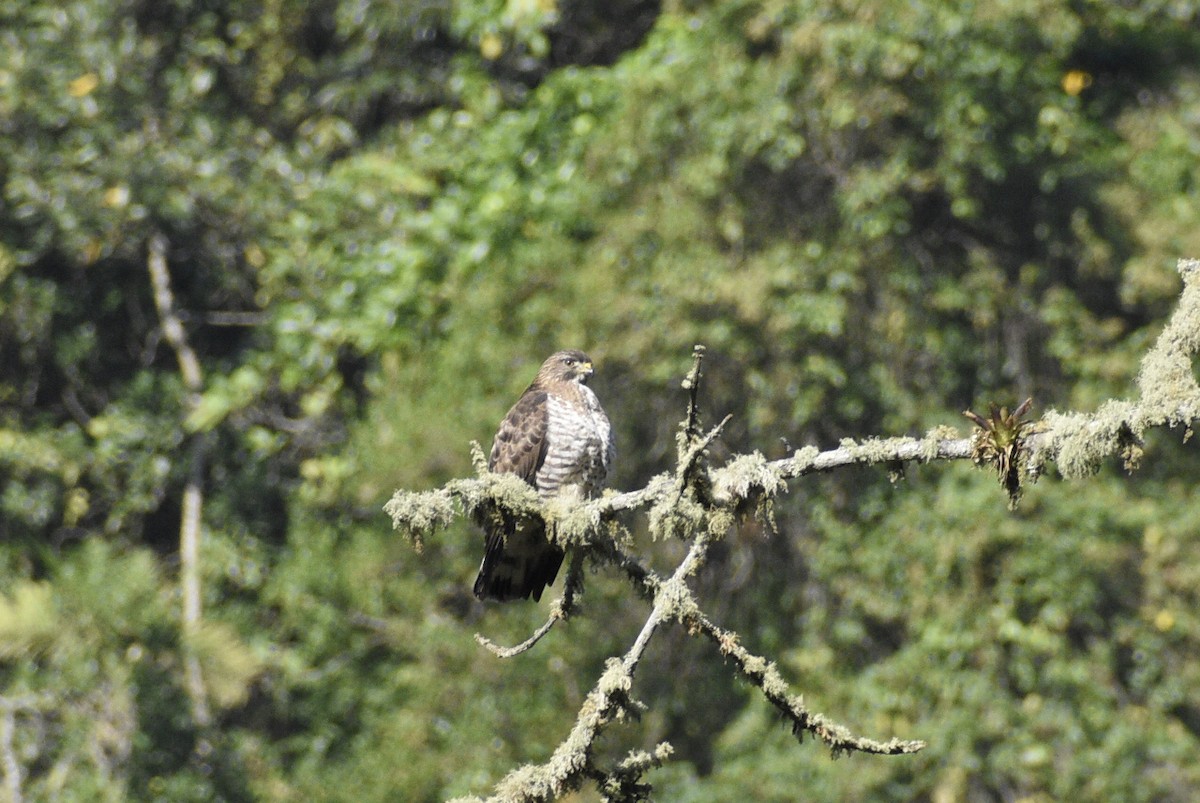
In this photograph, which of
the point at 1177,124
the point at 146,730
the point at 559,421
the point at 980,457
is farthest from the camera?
the point at 1177,124

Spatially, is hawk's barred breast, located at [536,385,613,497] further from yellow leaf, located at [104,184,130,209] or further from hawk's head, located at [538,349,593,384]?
yellow leaf, located at [104,184,130,209]

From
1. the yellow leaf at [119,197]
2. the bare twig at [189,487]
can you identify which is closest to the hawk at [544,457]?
the bare twig at [189,487]

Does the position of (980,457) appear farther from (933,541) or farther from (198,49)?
(198,49)

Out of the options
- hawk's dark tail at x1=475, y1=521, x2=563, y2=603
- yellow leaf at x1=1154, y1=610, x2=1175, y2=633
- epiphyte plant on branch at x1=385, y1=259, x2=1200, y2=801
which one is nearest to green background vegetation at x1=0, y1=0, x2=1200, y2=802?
yellow leaf at x1=1154, y1=610, x2=1175, y2=633

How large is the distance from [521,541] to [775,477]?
1919 mm

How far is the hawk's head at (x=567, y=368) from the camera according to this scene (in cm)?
616

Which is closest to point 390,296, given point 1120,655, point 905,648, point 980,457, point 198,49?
point 198,49

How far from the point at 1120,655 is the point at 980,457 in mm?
5955

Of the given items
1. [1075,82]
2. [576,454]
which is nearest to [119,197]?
[576,454]

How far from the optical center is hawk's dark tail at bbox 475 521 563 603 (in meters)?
5.34

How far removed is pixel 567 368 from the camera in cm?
621

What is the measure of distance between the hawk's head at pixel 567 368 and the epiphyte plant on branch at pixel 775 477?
232 centimetres

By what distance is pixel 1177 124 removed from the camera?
9922 millimetres

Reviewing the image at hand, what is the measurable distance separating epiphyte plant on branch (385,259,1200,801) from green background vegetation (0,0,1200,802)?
4.43m
